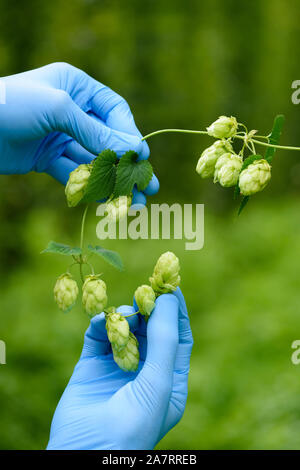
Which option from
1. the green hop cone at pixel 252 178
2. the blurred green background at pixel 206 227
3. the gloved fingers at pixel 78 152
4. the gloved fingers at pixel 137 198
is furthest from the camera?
the blurred green background at pixel 206 227

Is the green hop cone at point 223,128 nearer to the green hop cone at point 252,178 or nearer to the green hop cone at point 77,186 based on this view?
the green hop cone at point 252,178

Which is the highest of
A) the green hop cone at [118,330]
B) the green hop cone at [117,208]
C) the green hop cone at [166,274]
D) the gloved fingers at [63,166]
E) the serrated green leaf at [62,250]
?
the gloved fingers at [63,166]

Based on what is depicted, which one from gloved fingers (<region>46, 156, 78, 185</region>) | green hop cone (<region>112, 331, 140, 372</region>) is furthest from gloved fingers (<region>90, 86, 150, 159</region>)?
green hop cone (<region>112, 331, 140, 372</region>)

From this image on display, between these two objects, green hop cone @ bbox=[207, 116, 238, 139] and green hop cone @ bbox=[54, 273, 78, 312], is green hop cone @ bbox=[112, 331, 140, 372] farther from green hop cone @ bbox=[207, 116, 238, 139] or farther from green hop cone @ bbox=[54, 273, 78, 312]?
green hop cone @ bbox=[207, 116, 238, 139]

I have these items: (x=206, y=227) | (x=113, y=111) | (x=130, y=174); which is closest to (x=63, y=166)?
(x=113, y=111)

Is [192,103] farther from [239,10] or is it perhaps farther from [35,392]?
[35,392]

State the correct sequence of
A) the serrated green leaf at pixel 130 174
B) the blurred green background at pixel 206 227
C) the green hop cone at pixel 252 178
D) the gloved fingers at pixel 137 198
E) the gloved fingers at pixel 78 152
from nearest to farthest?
1. the green hop cone at pixel 252 178
2. the serrated green leaf at pixel 130 174
3. the gloved fingers at pixel 137 198
4. the gloved fingers at pixel 78 152
5. the blurred green background at pixel 206 227

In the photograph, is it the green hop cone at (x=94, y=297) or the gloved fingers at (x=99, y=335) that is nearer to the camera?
the green hop cone at (x=94, y=297)

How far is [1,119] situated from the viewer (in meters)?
1.11

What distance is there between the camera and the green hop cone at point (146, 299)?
107 centimetres

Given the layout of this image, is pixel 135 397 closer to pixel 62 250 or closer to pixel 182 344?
pixel 182 344

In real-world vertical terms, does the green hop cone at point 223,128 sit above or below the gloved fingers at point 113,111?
below

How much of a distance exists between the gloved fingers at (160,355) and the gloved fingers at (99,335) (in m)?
0.11

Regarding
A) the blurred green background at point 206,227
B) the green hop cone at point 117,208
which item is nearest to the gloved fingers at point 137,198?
the green hop cone at point 117,208
